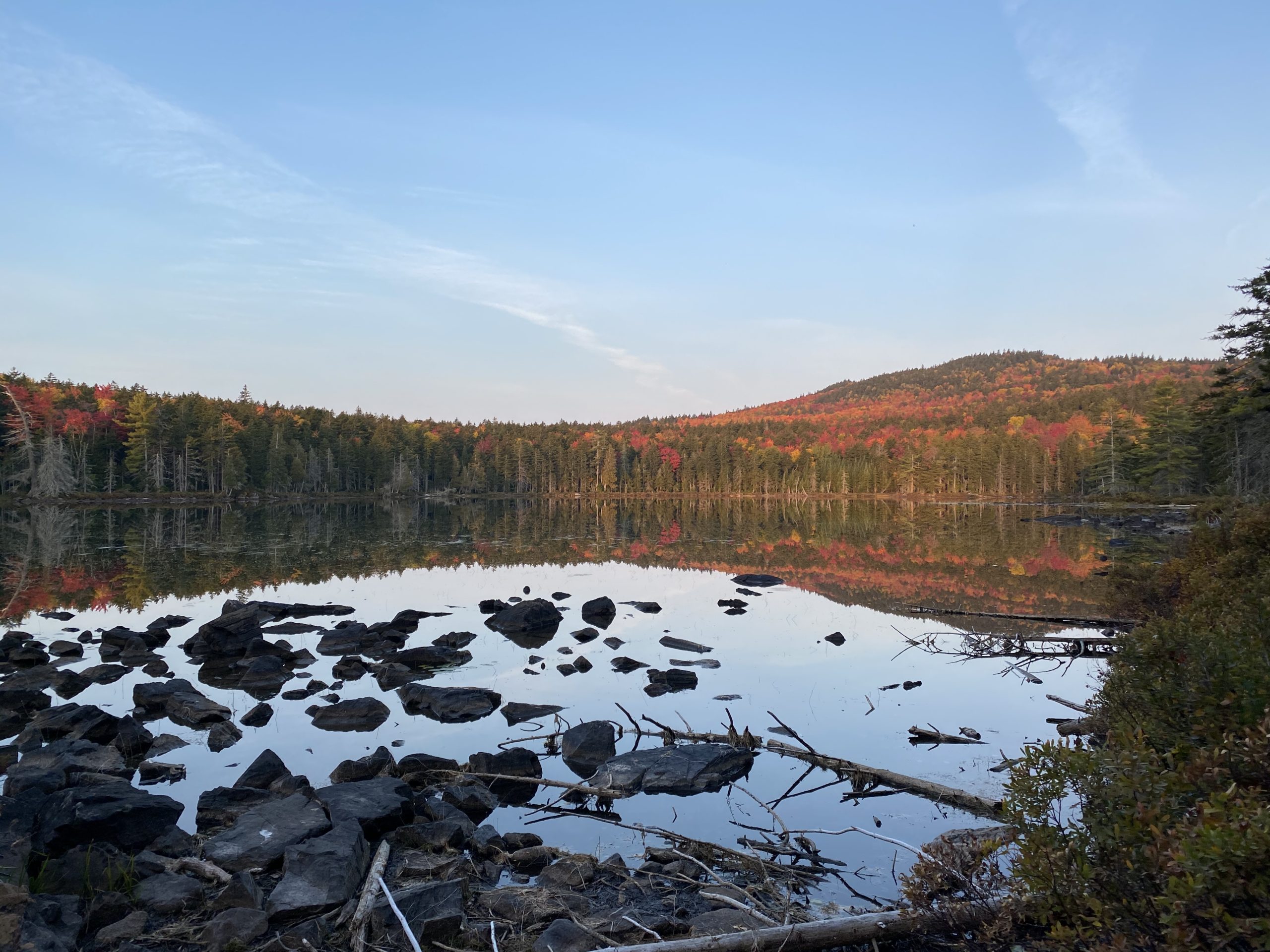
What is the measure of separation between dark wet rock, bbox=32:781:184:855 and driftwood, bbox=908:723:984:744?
35.5 feet

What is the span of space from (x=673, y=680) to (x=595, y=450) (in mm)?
151979

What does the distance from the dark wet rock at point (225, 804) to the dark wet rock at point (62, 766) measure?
1.56 metres

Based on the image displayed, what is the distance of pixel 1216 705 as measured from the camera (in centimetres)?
592

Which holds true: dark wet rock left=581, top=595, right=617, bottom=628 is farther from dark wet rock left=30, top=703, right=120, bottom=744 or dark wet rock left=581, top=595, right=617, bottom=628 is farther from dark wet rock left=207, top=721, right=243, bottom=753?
dark wet rock left=30, top=703, right=120, bottom=744

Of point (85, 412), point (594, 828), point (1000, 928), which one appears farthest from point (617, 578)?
point (85, 412)

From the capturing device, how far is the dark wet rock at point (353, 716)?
538 inches

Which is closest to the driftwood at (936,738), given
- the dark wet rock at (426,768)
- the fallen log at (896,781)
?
the fallen log at (896,781)

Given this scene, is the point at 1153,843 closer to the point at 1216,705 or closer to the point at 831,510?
the point at 1216,705

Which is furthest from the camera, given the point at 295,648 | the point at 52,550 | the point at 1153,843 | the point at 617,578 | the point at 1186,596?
the point at 52,550

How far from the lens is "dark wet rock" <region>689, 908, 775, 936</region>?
6289mm

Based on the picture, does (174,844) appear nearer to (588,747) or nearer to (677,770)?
(588,747)

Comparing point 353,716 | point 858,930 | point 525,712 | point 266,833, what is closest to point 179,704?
point 353,716

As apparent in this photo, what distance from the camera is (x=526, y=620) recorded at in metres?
22.8

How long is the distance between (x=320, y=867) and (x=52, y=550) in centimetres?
4330
